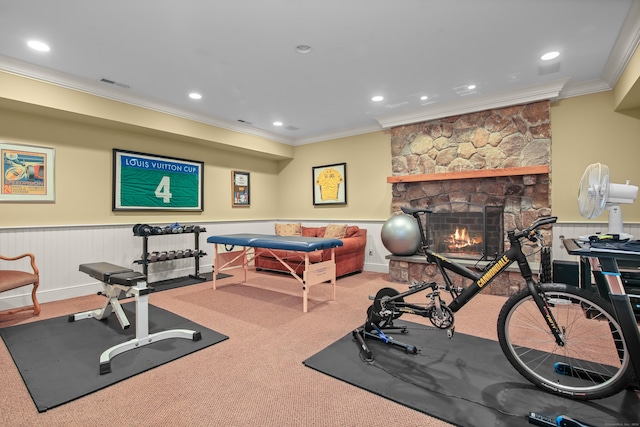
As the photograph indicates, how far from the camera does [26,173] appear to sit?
3.66 meters

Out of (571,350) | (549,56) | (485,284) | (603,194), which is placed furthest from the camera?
(549,56)

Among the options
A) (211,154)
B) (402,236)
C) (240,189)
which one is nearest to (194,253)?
(240,189)

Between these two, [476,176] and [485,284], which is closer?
[485,284]

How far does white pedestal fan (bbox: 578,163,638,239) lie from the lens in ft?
6.57

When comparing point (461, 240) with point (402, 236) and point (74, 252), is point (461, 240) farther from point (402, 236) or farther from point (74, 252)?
point (74, 252)

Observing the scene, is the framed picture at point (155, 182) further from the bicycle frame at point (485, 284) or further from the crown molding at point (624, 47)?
the crown molding at point (624, 47)

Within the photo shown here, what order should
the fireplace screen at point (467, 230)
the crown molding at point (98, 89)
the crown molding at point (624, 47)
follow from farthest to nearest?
the fireplace screen at point (467, 230), the crown molding at point (98, 89), the crown molding at point (624, 47)

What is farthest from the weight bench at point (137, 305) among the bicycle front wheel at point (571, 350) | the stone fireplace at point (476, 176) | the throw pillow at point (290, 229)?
the throw pillow at point (290, 229)

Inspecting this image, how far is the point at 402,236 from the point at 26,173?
4885mm

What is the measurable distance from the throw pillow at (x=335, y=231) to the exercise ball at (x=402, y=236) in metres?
1.05

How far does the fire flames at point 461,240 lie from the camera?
4633 mm

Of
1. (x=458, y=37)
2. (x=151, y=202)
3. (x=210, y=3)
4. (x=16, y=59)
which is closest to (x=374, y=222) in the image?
(x=458, y=37)

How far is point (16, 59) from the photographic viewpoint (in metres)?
3.20

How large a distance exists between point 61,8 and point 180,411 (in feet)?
9.93
